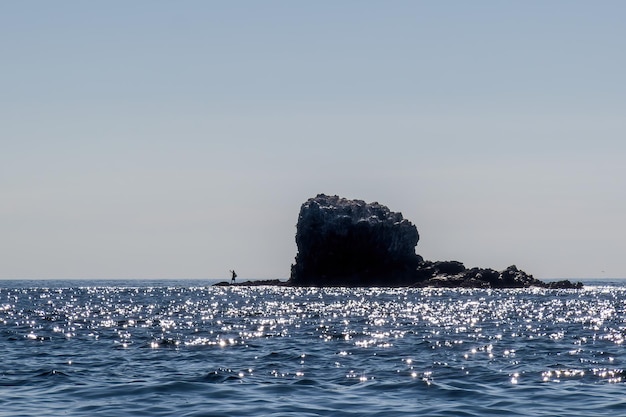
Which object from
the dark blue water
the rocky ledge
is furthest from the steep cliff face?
the dark blue water

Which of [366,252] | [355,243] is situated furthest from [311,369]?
[366,252]


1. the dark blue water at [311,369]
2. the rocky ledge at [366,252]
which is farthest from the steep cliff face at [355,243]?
the dark blue water at [311,369]

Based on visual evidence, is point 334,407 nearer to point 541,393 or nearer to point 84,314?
point 541,393

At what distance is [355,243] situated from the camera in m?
158

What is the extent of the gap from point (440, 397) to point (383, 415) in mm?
3429

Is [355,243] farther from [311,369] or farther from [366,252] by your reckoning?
[311,369]

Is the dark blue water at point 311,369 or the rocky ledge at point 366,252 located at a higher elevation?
the rocky ledge at point 366,252

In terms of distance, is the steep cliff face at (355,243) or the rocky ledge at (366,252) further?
the steep cliff face at (355,243)

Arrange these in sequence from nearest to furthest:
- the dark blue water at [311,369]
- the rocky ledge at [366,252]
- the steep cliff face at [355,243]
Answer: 1. the dark blue water at [311,369]
2. the rocky ledge at [366,252]
3. the steep cliff face at [355,243]

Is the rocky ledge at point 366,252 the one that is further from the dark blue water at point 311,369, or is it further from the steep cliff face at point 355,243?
the dark blue water at point 311,369

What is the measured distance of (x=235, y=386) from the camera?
1000 inches

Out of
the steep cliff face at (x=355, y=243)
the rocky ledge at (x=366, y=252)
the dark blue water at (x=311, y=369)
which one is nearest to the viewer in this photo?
the dark blue water at (x=311, y=369)

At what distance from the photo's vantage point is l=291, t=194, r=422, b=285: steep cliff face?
157m

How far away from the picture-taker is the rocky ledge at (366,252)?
15638cm
